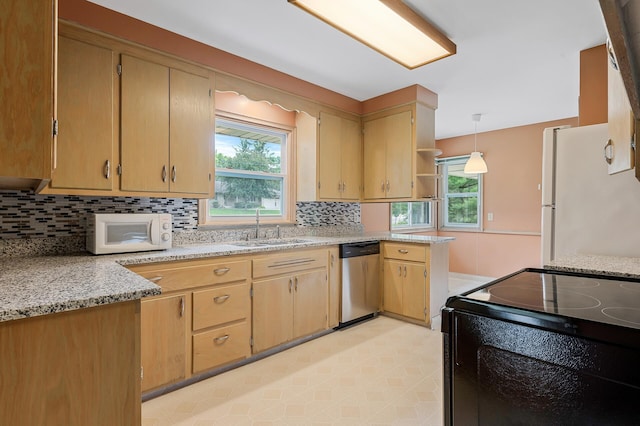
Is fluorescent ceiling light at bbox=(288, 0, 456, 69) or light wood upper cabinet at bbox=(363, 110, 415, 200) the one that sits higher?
fluorescent ceiling light at bbox=(288, 0, 456, 69)

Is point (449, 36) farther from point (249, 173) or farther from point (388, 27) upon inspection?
point (249, 173)

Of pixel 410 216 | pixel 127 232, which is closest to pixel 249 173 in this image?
pixel 127 232

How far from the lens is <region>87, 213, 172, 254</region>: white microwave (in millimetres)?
2078

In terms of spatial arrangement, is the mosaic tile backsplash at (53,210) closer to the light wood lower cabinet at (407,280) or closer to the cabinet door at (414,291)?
the light wood lower cabinet at (407,280)

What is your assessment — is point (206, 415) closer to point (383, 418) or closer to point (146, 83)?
point (383, 418)

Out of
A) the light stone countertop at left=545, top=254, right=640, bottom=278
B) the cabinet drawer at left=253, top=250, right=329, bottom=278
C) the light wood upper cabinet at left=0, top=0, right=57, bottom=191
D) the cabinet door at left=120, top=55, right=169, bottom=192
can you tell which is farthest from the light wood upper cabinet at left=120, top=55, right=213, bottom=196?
the light stone countertop at left=545, top=254, right=640, bottom=278

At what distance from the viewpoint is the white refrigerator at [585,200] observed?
6.62 ft

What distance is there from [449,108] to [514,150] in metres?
1.60

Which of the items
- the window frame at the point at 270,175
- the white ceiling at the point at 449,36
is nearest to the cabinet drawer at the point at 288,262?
the window frame at the point at 270,175

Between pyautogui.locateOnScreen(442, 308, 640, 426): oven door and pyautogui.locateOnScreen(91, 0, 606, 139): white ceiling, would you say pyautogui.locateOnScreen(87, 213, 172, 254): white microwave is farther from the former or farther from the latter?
pyautogui.locateOnScreen(442, 308, 640, 426): oven door

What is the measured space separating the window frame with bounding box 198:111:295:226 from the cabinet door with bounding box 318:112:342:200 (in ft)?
1.16

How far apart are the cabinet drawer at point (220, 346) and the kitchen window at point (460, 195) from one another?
14.2 feet

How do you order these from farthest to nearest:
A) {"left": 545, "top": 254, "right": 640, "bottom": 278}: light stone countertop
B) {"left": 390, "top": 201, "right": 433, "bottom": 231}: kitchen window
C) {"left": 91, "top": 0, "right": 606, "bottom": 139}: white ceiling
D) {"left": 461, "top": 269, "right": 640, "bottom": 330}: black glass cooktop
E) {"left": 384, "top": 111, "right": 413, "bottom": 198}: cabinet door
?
{"left": 390, "top": 201, "right": 433, "bottom": 231}: kitchen window < {"left": 384, "top": 111, "right": 413, "bottom": 198}: cabinet door < {"left": 91, "top": 0, "right": 606, "bottom": 139}: white ceiling < {"left": 545, "top": 254, "right": 640, "bottom": 278}: light stone countertop < {"left": 461, "top": 269, "right": 640, "bottom": 330}: black glass cooktop

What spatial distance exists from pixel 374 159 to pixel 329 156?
63cm
